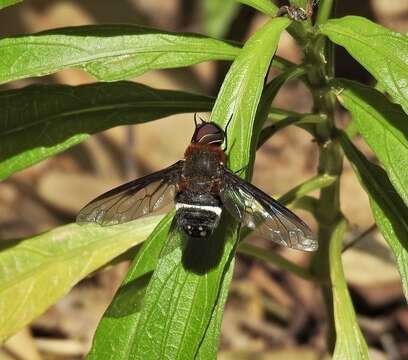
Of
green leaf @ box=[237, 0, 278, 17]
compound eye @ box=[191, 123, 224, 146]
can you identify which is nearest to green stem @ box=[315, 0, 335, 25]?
green leaf @ box=[237, 0, 278, 17]

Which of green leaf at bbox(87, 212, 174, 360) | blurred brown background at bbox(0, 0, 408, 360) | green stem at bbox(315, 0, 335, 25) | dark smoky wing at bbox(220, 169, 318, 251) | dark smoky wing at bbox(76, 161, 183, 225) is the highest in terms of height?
blurred brown background at bbox(0, 0, 408, 360)

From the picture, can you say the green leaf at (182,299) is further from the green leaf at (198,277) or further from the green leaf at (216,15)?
the green leaf at (216,15)

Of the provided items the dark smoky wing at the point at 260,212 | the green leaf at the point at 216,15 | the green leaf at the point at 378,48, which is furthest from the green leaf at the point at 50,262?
the green leaf at the point at 216,15

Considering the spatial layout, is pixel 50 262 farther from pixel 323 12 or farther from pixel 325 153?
pixel 323 12

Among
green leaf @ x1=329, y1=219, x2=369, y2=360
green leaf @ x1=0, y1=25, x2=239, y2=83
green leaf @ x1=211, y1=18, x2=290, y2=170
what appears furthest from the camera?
green leaf @ x1=329, y1=219, x2=369, y2=360

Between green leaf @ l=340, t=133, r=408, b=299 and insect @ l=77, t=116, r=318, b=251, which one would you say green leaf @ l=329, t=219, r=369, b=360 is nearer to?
green leaf @ l=340, t=133, r=408, b=299
